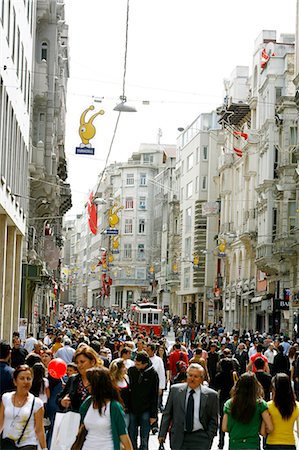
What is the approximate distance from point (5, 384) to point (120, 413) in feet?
14.6

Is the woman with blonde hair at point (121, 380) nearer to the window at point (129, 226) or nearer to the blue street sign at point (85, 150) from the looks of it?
the blue street sign at point (85, 150)

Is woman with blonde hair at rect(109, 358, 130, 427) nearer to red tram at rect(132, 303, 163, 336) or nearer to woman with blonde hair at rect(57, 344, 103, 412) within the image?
woman with blonde hair at rect(57, 344, 103, 412)

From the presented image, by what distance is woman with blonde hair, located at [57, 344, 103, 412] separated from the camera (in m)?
10.5

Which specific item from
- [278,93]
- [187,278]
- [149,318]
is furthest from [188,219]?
[278,93]

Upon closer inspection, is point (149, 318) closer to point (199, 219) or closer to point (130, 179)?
point (199, 219)

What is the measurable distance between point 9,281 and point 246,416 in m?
24.5

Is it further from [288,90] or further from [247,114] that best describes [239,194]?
[288,90]

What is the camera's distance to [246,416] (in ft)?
32.8

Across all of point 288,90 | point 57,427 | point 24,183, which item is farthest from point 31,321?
point 57,427

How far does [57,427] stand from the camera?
9750 mm

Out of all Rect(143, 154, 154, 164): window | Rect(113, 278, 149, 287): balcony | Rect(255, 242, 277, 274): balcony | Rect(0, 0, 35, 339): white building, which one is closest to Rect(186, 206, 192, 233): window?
Rect(255, 242, 277, 274): balcony

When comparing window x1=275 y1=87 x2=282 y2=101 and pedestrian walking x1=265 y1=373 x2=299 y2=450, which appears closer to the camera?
pedestrian walking x1=265 y1=373 x2=299 y2=450

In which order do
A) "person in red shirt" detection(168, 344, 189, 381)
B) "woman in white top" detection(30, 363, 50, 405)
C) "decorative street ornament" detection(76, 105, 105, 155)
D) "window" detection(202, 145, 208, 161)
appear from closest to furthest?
"woman in white top" detection(30, 363, 50, 405) < "person in red shirt" detection(168, 344, 189, 381) < "decorative street ornament" detection(76, 105, 105, 155) < "window" detection(202, 145, 208, 161)

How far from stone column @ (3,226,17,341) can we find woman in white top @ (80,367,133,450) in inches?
→ 989
